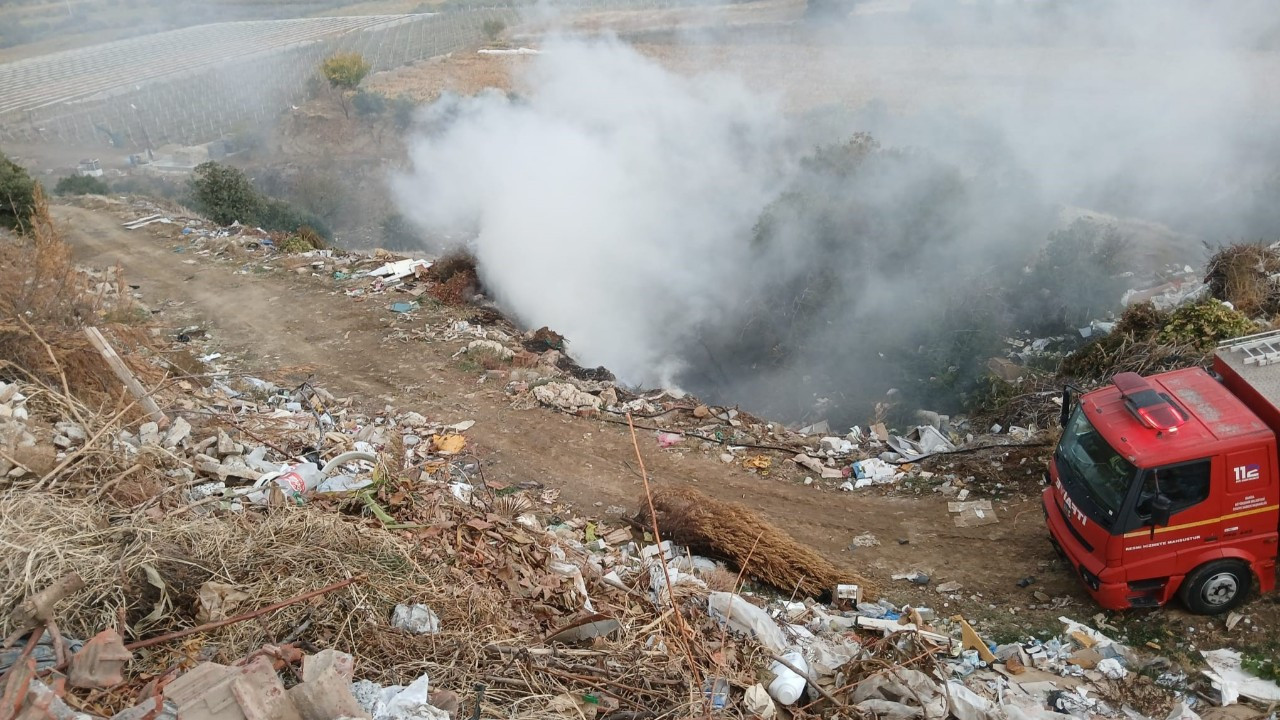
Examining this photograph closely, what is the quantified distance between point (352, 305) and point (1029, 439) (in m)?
9.48

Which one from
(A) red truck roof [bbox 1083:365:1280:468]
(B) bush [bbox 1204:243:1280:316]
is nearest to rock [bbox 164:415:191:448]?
(A) red truck roof [bbox 1083:365:1280:468]

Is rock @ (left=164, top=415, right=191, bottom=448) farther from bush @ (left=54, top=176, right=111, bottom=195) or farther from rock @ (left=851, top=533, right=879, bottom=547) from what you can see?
bush @ (left=54, top=176, right=111, bottom=195)

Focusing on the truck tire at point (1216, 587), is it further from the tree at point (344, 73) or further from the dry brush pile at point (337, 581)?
the tree at point (344, 73)

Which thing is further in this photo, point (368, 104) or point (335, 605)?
point (368, 104)

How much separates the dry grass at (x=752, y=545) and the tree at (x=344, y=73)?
27.4 meters

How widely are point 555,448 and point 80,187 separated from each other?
68.5ft

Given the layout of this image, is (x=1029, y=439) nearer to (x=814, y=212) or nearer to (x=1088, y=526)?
(x=1088, y=526)

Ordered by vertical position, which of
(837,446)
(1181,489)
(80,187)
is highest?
(1181,489)

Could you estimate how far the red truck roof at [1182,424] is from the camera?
A: 4.64m

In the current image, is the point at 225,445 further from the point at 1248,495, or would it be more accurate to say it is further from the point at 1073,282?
the point at 1073,282

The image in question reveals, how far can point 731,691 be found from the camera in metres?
3.87

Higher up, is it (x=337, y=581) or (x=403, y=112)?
(x=337, y=581)

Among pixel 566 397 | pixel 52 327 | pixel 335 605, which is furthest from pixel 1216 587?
pixel 52 327

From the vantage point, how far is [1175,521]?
4.74m
